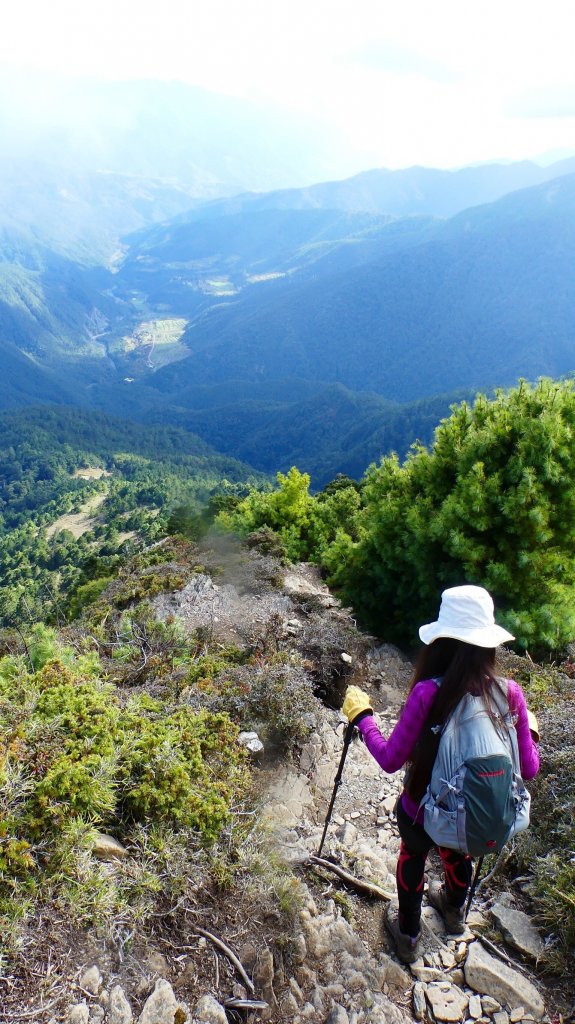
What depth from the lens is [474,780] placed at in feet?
8.92

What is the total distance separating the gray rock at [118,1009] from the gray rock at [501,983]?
6.72ft

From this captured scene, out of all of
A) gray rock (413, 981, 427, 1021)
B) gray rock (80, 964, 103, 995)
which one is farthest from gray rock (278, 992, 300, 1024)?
gray rock (80, 964, 103, 995)

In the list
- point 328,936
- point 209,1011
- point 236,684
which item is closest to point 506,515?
point 236,684

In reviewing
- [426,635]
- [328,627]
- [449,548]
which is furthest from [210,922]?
[449,548]

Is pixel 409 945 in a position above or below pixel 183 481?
above

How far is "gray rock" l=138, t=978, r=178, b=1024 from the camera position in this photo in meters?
2.61

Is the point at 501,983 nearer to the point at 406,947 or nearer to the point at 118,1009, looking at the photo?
the point at 406,947

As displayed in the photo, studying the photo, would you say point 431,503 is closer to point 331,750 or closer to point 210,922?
point 331,750

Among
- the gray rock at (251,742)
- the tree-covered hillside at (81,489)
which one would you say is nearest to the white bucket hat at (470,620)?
the gray rock at (251,742)

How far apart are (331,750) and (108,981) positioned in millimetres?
3283

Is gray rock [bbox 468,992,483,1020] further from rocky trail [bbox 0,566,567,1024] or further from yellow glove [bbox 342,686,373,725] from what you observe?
yellow glove [bbox 342,686,373,725]

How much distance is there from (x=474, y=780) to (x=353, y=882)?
1.80m

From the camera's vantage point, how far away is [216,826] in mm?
3646

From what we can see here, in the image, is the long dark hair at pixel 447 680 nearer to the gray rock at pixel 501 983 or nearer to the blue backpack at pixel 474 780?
the blue backpack at pixel 474 780
